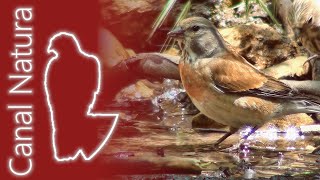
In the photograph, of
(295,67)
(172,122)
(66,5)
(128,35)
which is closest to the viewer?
(66,5)

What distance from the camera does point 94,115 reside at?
4.96 m

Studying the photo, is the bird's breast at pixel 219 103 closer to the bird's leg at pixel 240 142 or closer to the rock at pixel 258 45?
the bird's leg at pixel 240 142

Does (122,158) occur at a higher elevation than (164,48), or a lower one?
lower

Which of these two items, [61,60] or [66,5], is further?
[66,5]

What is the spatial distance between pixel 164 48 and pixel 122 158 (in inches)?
102

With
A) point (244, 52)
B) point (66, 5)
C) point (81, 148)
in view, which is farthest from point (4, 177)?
point (244, 52)

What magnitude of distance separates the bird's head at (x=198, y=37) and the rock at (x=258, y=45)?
54.2 inches

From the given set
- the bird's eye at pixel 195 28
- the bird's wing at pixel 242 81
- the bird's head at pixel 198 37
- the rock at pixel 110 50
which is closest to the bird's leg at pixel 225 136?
the bird's wing at pixel 242 81

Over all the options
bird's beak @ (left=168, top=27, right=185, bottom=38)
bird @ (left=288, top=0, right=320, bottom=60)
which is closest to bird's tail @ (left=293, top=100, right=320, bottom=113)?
bird's beak @ (left=168, top=27, right=185, bottom=38)

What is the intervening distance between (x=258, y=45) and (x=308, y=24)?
0.59m

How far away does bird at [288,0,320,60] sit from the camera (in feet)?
21.3

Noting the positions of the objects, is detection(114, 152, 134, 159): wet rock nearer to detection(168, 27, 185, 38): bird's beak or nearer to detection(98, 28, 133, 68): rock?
detection(168, 27, 185, 38): bird's beak

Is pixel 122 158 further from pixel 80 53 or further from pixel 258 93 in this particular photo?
pixel 258 93

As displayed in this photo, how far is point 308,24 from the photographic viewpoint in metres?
6.51
